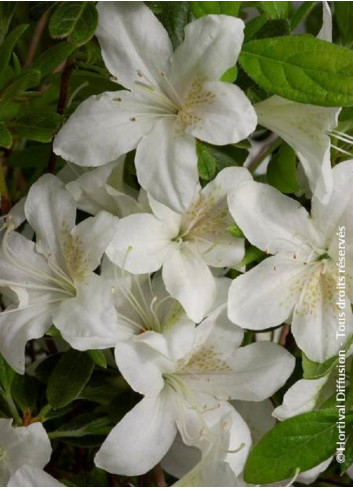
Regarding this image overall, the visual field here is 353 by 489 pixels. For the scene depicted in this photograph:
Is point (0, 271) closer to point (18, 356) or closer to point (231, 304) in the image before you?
point (18, 356)

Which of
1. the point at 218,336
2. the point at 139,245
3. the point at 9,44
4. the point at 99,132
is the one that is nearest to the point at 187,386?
the point at 218,336

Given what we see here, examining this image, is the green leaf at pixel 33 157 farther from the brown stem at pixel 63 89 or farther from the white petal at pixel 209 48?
the white petal at pixel 209 48

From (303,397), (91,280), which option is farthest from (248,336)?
(91,280)

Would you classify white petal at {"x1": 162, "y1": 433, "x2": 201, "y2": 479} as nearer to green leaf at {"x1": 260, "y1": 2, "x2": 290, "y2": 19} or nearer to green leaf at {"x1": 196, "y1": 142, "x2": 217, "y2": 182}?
green leaf at {"x1": 196, "y1": 142, "x2": 217, "y2": 182}

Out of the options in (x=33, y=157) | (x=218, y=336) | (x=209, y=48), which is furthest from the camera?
(x=33, y=157)

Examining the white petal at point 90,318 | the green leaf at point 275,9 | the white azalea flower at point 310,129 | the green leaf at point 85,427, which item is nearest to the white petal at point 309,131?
the white azalea flower at point 310,129

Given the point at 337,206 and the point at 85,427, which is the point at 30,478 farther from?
the point at 337,206
